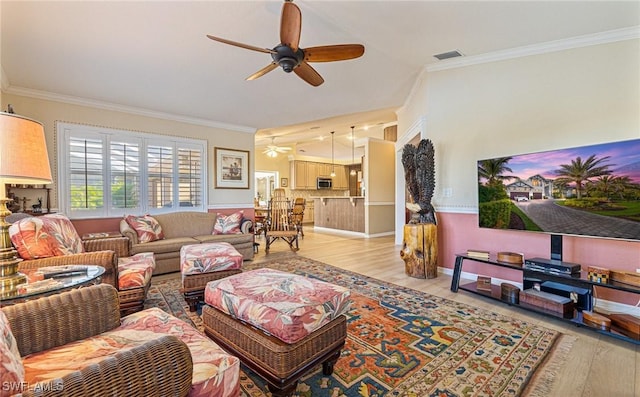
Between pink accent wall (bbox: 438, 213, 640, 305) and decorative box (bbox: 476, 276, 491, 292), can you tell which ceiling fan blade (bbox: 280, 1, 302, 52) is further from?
decorative box (bbox: 476, 276, 491, 292)

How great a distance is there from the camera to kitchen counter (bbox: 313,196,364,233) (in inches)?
287

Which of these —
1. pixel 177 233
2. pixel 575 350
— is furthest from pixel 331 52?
pixel 177 233

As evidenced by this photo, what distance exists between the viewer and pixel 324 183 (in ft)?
35.1

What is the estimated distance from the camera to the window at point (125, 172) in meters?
3.96

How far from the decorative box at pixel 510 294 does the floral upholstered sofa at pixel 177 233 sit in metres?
3.55

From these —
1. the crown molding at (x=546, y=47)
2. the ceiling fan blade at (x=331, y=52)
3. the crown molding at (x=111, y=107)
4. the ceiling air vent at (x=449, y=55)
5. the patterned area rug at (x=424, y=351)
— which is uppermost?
the ceiling air vent at (x=449, y=55)

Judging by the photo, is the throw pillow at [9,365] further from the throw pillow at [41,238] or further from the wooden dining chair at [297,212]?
the wooden dining chair at [297,212]

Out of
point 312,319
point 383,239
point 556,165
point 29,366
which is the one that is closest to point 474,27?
point 556,165

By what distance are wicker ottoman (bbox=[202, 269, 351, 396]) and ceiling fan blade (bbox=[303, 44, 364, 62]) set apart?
1.93 m

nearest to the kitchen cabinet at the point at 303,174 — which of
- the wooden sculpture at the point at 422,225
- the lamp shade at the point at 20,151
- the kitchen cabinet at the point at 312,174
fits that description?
the kitchen cabinet at the point at 312,174

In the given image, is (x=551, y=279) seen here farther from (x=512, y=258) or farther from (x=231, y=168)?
(x=231, y=168)

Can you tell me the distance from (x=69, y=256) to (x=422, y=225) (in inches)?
138

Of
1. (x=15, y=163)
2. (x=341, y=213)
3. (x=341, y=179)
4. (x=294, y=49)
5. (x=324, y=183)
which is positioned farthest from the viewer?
(x=341, y=179)

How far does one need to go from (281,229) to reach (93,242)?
3.11 meters
